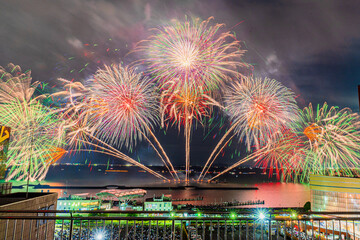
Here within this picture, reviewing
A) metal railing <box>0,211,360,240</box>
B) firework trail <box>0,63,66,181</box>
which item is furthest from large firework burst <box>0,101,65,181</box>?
metal railing <box>0,211,360,240</box>

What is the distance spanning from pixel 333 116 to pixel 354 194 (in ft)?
57.8

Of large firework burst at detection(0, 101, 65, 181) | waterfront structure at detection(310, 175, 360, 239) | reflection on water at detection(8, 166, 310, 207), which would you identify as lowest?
reflection on water at detection(8, 166, 310, 207)

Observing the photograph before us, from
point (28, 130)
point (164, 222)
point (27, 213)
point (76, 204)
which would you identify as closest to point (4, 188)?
point (28, 130)

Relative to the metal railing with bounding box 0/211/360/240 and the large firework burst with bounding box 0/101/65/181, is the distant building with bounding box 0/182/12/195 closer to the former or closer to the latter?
the large firework burst with bounding box 0/101/65/181

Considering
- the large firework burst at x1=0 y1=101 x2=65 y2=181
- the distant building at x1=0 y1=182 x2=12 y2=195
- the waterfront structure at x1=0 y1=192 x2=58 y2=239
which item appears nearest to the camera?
the waterfront structure at x1=0 y1=192 x2=58 y2=239

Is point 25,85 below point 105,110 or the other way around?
the other way around

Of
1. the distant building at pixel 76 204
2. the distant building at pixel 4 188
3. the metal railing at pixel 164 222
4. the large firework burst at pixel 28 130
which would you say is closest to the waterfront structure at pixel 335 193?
the metal railing at pixel 164 222

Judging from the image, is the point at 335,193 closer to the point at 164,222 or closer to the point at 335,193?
the point at 335,193

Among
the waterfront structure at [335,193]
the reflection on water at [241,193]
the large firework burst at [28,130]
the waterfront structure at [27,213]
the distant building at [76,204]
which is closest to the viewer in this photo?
the waterfront structure at [27,213]

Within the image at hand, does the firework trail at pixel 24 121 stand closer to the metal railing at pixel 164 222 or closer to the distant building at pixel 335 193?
the metal railing at pixel 164 222

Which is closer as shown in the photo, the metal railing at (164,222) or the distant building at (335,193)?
the metal railing at (164,222)

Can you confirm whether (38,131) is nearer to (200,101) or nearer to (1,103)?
(1,103)

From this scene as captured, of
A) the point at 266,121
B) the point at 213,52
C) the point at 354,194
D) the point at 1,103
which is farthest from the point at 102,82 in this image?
the point at 354,194

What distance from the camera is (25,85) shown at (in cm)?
1858
